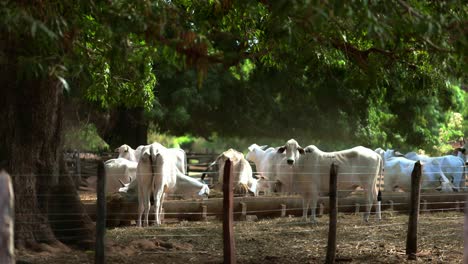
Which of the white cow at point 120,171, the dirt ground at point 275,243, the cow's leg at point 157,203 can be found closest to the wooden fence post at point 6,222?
the dirt ground at point 275,243

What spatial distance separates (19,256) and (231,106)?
19.8 m

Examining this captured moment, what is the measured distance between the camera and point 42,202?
11398 millimetres

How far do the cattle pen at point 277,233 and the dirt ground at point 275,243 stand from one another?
1cm

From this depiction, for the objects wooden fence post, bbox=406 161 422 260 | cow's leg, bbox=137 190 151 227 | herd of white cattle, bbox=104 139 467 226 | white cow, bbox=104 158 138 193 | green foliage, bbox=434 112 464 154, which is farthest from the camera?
green foliage, bbox=434 112 464 154

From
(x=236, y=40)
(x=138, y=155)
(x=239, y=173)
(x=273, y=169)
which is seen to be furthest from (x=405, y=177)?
(x=236, y=40)

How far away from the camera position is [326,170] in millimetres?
17734

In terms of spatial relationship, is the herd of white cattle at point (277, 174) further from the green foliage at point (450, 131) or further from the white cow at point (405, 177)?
the green foliage at point (450, 131)

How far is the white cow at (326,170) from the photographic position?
679 inches

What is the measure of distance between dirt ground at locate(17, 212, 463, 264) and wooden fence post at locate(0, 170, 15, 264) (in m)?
3.59

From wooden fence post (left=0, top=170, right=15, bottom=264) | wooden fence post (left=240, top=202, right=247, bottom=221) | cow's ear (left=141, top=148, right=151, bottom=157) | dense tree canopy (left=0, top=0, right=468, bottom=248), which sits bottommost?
wooden fence post (left=240, top=202, right=247, bottom=221)

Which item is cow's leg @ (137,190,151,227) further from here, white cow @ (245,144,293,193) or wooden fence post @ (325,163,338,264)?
wooden fence post @ (325,163,338,264)

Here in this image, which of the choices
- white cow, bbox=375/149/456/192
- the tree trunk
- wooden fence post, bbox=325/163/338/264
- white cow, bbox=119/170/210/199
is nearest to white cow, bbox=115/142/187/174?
white cow, bbox=119/170/210/199

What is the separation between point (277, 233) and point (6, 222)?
27.1 ft

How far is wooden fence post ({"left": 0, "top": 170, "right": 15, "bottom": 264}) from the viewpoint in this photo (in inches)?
251
